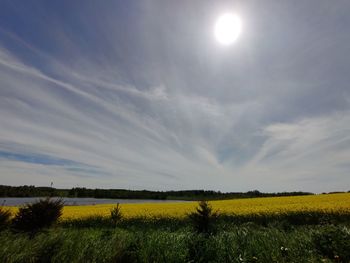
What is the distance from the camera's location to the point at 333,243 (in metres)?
6.26

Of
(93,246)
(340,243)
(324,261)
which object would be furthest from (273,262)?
(93,246)

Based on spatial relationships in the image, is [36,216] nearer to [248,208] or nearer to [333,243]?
[333,243]

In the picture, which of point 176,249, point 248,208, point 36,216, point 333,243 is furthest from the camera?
point 248,208

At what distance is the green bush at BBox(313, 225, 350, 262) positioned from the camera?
5.89 meters

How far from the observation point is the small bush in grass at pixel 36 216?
9.56m

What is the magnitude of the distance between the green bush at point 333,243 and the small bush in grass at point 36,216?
369 inches

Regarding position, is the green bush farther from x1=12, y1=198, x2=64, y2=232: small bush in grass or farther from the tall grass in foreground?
x1=12, y1=198, x2=64, y2=232: small bush in grass

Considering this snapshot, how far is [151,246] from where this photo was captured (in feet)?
21.5

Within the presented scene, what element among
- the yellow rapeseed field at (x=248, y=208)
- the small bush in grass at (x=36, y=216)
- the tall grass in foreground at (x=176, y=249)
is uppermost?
the yellow rapeseed field at (x=248, y=208)

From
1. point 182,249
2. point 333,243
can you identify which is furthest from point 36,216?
point 333,243

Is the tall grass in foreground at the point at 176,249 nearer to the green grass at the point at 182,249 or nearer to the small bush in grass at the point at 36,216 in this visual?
the green grass at the point at 182,249

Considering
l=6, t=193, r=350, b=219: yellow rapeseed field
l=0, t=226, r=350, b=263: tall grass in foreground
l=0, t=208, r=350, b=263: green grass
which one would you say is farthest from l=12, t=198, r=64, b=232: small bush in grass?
l=6, t=193, r=350, b=219: yellow rapeseed field

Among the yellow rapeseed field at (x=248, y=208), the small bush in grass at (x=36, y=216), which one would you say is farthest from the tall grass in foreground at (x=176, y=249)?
the yellow rapeseed field at (x=248, y=208)

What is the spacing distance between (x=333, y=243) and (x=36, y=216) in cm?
1003
